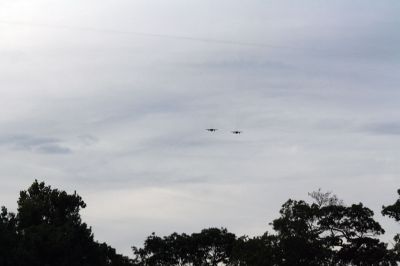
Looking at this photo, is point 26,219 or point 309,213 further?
point 309,213

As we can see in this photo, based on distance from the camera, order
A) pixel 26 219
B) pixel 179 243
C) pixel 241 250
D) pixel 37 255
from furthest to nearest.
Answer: pixel 179 243 → pixel 241 250 → pixel 26 219 → pixel 37 255

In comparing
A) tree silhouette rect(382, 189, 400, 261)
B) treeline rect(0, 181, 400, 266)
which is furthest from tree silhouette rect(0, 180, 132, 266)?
tree silhouette rect(382, 189, 400, 261)

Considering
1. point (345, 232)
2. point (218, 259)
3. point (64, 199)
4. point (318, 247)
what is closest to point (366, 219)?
point (345, 232)

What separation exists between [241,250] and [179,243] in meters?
24.5

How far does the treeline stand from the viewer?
65562 millimetres

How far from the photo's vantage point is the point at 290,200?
82.2 metres

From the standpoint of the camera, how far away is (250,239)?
7888 cm

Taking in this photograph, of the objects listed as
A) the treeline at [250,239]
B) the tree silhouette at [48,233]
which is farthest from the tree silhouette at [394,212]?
the tree silhouette at [48,233]

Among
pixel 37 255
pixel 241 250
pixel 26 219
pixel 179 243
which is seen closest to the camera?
pixel 37 255

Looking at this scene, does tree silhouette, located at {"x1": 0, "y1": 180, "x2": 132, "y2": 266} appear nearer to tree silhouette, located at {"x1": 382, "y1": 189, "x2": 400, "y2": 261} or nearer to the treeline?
the treeline

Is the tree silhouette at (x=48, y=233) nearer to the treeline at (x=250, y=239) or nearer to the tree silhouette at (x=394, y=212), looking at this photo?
the treeline at (x=250, y=239)

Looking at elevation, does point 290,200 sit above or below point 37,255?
above

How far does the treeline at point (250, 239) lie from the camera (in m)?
65.6

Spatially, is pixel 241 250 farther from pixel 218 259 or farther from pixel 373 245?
pixel 218 259
